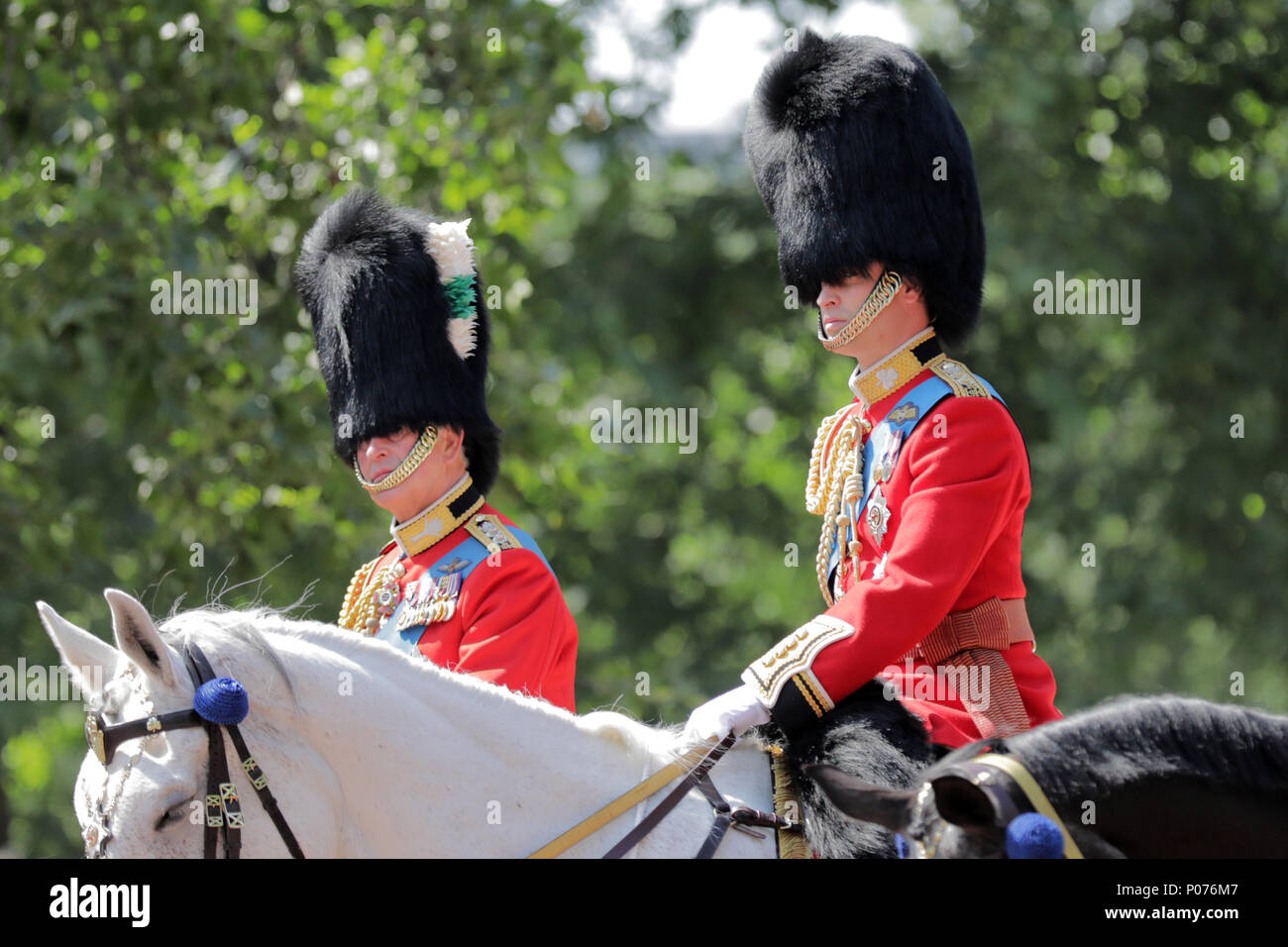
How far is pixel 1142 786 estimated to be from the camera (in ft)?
7.66

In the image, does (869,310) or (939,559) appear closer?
(939,559)

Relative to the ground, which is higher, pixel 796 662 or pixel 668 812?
pixel 796 662

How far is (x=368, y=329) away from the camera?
434 cm

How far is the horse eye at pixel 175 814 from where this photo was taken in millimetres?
2473

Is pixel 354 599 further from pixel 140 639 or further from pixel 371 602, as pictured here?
pixel 140 639

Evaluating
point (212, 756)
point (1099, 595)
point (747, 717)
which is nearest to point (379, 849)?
point (212, 756)

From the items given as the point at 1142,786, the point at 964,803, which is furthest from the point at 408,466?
the point at 1142,786

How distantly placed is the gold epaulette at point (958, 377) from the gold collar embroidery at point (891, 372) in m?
0.03

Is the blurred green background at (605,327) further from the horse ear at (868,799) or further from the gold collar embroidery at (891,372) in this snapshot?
the horse ear at (868,799)

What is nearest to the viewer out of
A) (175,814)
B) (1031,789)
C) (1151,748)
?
(1031,789)

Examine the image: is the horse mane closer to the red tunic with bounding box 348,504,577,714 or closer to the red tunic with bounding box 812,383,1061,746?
the red tunic with bounding box 812,383,1061,746

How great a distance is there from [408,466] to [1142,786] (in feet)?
7.58
